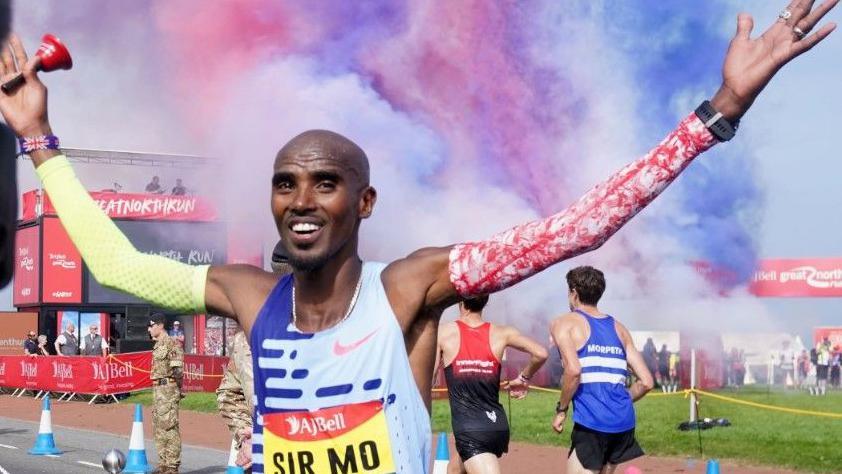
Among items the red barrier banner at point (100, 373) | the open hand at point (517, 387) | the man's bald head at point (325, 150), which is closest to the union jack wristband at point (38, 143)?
the man's bald head at point (325, 150)

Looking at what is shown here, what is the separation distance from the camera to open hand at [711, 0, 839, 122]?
9.59ft

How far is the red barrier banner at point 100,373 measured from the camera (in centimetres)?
2792

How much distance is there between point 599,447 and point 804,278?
3522cm

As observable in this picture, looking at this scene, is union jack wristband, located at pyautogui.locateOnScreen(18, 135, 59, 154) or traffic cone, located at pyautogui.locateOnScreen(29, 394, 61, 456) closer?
union jack wristband, located at pyautogui.locateOnScreen(18, 135, 59, 154)

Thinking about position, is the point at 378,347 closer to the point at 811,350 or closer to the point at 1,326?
the point at 811,350

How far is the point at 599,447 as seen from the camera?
870cm

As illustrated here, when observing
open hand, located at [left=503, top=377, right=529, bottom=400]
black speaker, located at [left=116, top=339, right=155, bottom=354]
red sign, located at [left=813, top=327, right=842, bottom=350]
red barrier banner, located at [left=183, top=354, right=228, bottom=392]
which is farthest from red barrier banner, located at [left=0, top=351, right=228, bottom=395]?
red sign, located at [left=813, top=327, right=842, bottom=350]

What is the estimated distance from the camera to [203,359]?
100 feet

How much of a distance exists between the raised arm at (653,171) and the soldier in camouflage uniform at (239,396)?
5.00 metres

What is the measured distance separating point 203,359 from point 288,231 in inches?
1102

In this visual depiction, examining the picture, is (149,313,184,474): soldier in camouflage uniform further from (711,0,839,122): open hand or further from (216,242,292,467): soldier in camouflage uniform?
(711,0,839,122): open hand

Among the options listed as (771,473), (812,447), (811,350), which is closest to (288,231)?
(771,473)

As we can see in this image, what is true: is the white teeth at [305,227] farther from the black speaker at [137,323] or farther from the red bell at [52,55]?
the black speaker at [137,323]

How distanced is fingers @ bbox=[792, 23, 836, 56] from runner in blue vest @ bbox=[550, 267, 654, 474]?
590cm
